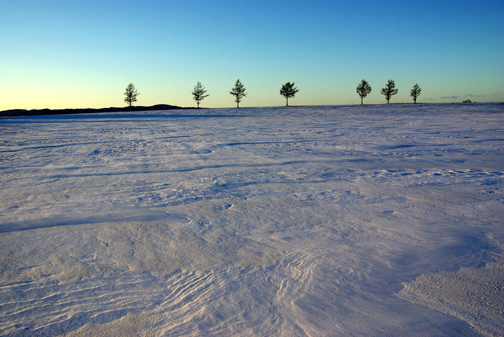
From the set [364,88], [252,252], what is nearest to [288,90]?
[364,88]

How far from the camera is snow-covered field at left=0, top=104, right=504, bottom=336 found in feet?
6.39

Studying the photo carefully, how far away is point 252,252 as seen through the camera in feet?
9.00

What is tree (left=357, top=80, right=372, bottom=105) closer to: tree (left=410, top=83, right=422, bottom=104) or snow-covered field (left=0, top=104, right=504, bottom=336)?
tree (left=410, top=83, right=422, bottom=104)

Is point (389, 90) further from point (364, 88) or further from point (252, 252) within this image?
point (252, 252)

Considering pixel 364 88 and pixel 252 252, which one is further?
pixel 364 88

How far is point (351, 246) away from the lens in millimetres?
2844

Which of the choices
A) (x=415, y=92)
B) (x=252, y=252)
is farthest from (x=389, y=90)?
(x=252, y=252)

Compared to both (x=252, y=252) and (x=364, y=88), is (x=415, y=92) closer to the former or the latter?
(x=364, y=88)

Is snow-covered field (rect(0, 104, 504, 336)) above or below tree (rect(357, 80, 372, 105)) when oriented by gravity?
below

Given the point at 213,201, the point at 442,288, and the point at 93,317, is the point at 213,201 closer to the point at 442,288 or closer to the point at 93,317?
the point at 93,317

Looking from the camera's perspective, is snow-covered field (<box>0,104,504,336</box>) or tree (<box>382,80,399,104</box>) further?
tree (<box>382,80,399,104</box>)

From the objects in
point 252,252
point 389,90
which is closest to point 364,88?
point 389,90

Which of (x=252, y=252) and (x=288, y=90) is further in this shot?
A: (x=288, y=90)

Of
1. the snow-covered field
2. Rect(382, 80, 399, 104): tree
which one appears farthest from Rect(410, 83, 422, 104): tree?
the snow-covered field
